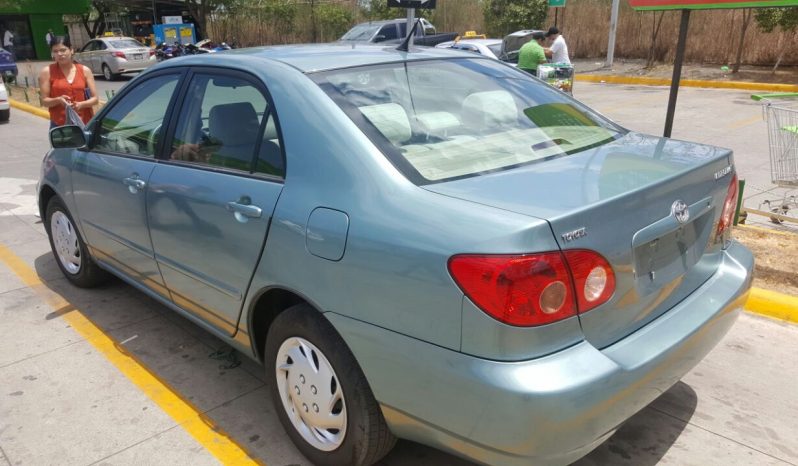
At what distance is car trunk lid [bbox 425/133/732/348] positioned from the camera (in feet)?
6.54

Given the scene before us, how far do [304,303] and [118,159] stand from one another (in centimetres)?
185

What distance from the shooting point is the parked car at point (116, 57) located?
915 inches

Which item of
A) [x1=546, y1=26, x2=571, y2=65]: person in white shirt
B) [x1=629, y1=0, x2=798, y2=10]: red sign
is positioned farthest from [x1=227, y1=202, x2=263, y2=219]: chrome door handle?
[x1=546, y1=26, x2=571, y2=65]: person in white shirt

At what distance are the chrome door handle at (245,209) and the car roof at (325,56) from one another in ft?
2.12

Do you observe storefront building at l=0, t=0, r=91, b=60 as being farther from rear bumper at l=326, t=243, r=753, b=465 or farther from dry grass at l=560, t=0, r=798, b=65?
rear bumper at l=326, t=243, r=753, b=465

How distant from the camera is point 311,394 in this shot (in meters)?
2.53

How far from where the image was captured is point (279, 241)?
8.04 feet

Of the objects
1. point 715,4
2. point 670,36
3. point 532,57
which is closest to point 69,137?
point 715,4

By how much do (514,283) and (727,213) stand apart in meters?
1.36

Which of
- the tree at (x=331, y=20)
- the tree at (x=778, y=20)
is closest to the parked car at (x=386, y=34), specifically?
the tree at (x=778, y=20)

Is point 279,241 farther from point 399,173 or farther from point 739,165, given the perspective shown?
point 739,165

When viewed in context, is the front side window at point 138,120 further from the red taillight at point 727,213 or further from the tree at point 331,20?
the tree at point 331,20

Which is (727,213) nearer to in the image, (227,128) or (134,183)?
(227,128)

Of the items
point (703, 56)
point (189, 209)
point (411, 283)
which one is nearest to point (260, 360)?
point (189, 209)
